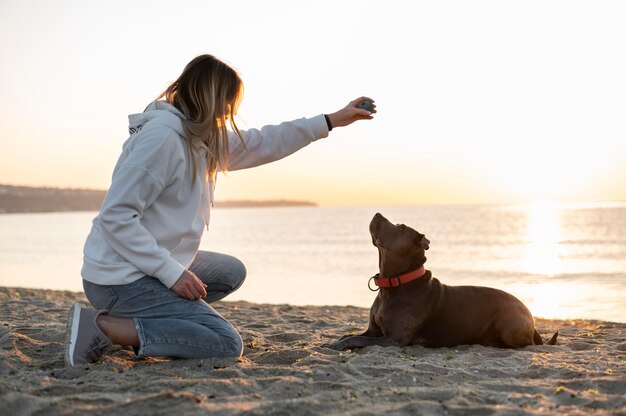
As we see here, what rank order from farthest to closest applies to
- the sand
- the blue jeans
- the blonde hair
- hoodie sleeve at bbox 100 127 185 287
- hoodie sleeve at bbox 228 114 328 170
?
hoodie sleeve at bbox 228 114 328 170 < the blonde hair < the blue jeans < hoodie sleeve at bbox 100 127 185 287 < the sand

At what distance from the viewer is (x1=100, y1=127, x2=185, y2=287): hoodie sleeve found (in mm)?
4191

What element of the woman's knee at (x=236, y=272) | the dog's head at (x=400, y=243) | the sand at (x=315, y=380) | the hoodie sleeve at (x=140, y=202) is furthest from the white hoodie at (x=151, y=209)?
the dog's head at (x=400, y=243)

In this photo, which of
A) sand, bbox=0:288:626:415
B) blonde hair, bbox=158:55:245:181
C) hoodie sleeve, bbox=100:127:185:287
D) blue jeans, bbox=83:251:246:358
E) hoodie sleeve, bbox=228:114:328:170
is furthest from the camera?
hoodie sleeve, bbox=228:114:328:170

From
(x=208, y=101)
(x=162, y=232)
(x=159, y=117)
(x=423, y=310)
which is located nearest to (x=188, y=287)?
(x=162, y=232)

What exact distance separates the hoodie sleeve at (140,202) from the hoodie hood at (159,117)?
10cm

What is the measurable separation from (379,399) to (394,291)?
206cm

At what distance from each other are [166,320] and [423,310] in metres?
2.15

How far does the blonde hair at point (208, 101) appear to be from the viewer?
4.46 m

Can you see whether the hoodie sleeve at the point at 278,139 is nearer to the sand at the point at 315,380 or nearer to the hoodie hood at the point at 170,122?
the hoodie hood at the point at 170,122

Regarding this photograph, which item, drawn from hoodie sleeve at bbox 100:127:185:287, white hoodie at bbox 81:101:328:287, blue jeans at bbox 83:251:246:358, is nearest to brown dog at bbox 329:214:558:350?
blue jeans at bbox 83:251:246:358

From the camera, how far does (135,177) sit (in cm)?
420

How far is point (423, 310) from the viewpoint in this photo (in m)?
5.41

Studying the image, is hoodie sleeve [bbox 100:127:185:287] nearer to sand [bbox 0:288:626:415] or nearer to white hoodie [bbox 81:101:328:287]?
white hoodie [bbox 81:101:328:287]

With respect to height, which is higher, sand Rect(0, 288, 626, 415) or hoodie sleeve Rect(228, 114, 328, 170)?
hoodie sleeve Rect(228, 114, 328, 170)
